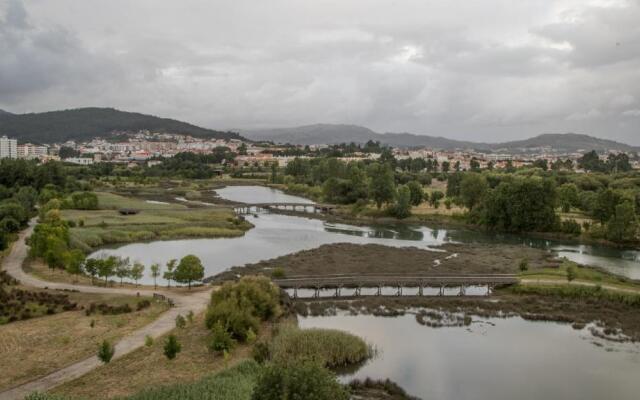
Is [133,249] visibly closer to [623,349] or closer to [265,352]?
[265,352]

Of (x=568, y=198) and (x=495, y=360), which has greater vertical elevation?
(x=568, y=198)

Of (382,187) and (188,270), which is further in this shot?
(382,187)

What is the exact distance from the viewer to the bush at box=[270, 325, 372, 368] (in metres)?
23.3

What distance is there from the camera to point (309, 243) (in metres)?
54.6

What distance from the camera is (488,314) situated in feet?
102

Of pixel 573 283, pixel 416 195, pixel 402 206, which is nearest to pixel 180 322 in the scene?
pixel 573 283

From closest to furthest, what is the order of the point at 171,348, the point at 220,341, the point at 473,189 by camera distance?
the point at 171,348
the point at 220,341
the point at 473,189

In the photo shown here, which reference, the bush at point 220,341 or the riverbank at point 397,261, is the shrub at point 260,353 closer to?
the bush at point 220,341

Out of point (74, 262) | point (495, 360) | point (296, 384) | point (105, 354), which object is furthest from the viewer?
point (74, 262)

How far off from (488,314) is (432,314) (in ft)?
10.6

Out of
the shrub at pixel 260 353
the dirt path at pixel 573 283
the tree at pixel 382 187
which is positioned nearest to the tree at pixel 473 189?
the tree at pixel 382 187

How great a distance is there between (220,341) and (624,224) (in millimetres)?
46982

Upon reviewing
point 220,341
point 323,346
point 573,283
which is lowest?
point 323,346

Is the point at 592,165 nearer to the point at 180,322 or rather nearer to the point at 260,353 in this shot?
the point at 180,322
